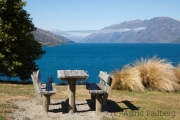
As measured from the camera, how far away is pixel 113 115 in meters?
8.11

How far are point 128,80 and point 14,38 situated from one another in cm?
656

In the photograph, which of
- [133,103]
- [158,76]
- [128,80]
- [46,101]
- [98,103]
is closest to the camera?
[46,101]

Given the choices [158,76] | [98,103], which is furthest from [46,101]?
[158,76]

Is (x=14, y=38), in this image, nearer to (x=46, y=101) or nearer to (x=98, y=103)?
(x=46, y=101)

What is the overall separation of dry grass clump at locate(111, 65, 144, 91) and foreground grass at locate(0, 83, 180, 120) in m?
0.40

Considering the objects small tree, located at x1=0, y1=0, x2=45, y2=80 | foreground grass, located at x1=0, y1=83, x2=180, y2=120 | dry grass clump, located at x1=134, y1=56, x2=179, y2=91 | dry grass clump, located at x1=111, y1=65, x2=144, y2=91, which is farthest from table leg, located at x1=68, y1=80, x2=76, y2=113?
small tree, located at x1=0, y1=0, x2=45, y2=80

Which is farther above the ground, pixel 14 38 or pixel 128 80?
pixel 14 38

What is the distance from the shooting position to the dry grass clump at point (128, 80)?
12.8m

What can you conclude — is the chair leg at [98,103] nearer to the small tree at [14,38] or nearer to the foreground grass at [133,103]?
the foreground grass at [133,103]

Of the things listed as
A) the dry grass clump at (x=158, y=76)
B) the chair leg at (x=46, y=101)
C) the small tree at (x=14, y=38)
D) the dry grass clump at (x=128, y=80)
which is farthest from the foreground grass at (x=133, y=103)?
the small tree at (x=14, y=38)

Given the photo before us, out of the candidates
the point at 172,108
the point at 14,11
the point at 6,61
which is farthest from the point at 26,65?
the point at 172,108

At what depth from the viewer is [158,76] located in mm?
13320

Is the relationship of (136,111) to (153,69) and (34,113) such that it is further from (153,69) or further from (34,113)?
(153,69)

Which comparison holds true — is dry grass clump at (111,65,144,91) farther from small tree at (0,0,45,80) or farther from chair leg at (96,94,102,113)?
small tree at (0,0,45,80)
